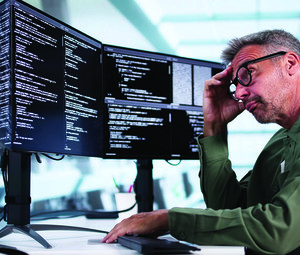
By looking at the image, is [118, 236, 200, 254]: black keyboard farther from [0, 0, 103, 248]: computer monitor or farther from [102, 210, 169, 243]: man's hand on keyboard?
[0, 0, 103, 248]: computer monitor

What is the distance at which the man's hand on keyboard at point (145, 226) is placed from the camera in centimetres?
91

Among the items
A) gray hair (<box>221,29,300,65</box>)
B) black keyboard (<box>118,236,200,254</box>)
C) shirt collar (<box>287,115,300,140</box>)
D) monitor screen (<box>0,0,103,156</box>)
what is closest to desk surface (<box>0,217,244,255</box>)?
black keyboard (<box>118,236,200,254</box>)

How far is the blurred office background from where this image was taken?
2.01m

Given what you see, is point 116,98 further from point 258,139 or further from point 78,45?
point 258,139

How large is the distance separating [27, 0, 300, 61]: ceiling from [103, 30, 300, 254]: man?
41.6 inches

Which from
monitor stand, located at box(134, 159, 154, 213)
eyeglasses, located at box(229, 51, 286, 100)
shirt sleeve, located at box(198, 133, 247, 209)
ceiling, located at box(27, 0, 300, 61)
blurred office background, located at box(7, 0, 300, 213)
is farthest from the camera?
ceiling, located at box(27, 0, 300, 61)

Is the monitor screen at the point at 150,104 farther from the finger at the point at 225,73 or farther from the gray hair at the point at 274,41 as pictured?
the gray hair at the point at 274,41

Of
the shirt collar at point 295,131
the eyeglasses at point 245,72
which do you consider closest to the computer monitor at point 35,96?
the eyeglasses at point 245,72

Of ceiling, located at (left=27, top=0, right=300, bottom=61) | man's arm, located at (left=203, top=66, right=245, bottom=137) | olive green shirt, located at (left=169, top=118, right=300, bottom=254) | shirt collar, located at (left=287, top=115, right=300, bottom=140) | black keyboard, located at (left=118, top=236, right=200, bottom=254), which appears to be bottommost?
black keyboard, located at (left=118, top=236, right=200, bottom=254)

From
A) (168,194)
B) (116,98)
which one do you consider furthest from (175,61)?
(168,194)

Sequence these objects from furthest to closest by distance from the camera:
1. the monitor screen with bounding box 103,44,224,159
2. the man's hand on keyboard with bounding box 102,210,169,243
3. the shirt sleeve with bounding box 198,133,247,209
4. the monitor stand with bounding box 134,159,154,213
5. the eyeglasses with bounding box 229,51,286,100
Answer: the monitor stand with bounding box 134,159,154,213 → the monitor screen with bounding box 103,44,224,159 → the shirt sleeve with bounding box 198,133,247,209 → the eyeglasses with bounding box 229,51,286,100 → the man's hand on keyboard with bounding box 102,210,169,243

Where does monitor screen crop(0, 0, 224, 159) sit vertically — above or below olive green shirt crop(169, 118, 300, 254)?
above

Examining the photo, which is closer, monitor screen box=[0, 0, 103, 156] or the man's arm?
monitor screen box=[0, 0, 103, 156]

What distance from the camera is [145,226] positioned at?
0.92m
